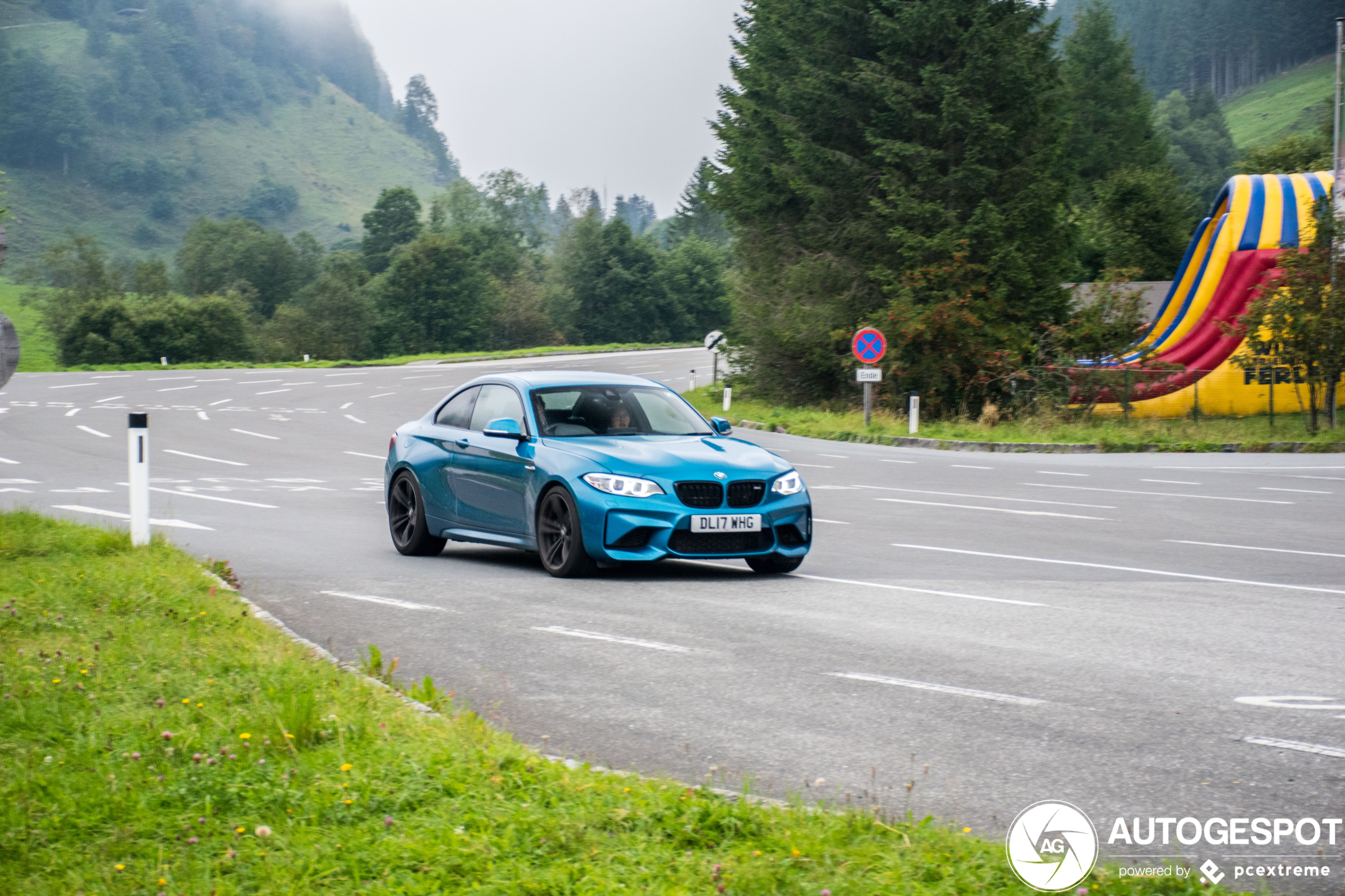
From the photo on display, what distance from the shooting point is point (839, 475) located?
21000 millimetres

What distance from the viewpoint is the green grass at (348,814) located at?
3.65m

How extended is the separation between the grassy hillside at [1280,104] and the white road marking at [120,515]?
139621 millimetres

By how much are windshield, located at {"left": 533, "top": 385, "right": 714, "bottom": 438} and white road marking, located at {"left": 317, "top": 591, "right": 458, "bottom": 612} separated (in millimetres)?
1972

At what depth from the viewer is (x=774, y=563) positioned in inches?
413

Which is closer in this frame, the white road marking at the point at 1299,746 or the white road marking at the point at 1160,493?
the white road marking at the point at 1299,746

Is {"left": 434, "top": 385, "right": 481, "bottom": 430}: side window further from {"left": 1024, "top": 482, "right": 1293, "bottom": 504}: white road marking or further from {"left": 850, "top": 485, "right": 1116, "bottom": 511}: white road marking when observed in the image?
{"left": 1024, "top": 482, "right": 1293, "bottom": 504}: white road marking

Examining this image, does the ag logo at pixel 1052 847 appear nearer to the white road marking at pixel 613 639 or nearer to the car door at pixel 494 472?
the white road marking at pixel 613 639

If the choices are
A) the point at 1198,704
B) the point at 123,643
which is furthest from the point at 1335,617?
the point at 123,643

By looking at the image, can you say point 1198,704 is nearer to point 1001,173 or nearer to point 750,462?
point 750,462

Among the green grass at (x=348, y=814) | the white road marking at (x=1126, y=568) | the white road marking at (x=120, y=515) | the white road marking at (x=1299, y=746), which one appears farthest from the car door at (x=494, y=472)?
the white road marking at (x=1299, y=746)

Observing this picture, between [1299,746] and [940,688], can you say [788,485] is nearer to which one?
[940,688]

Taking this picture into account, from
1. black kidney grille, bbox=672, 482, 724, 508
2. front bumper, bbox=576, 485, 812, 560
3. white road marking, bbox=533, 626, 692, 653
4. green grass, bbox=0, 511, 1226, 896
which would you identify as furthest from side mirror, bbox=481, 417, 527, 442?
green grass, bbox=0, 511, 1226, 896

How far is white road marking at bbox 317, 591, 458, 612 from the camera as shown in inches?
348

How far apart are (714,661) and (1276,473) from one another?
17414mm
